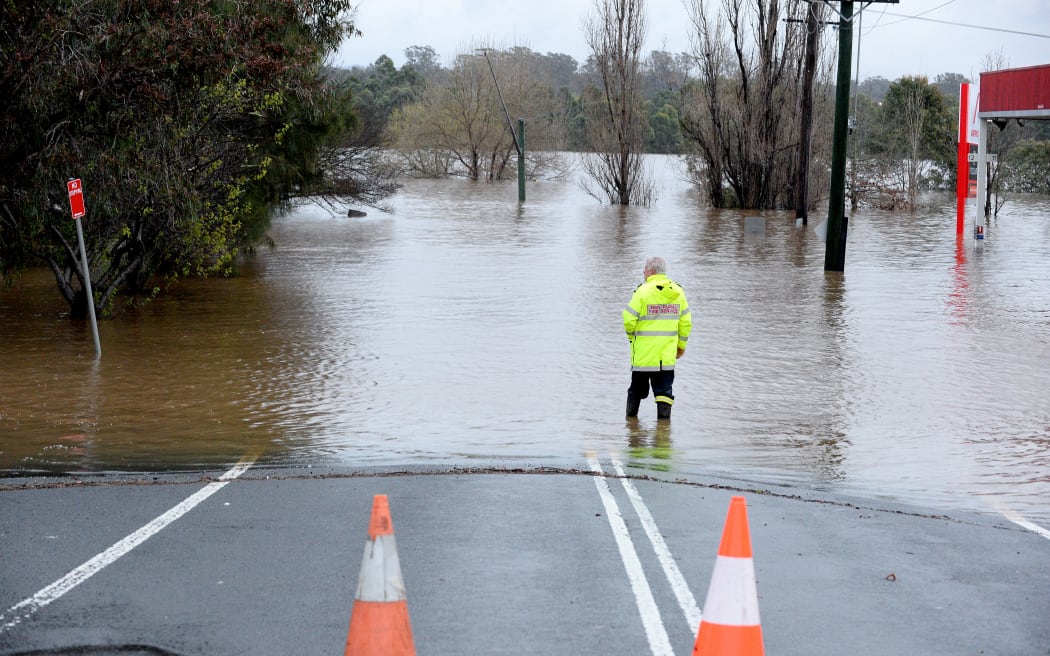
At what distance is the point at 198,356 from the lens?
50.5 ft

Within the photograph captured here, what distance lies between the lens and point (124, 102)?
41.7ft

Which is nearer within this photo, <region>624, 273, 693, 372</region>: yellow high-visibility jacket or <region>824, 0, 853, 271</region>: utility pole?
<region>624, 273, 693, 372</region>: yellow high-visibility jacket

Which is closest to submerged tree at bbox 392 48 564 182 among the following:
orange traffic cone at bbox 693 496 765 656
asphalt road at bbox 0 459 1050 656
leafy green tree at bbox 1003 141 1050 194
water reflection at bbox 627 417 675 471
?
leafy green tree at bbox 1003 141 1050 194

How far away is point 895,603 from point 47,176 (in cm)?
1056

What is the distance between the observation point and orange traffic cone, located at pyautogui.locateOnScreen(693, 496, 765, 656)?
462 cm

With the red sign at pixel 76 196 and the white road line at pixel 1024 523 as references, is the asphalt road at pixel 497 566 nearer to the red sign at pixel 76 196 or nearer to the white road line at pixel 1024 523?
the white road line at pixel 1024 523

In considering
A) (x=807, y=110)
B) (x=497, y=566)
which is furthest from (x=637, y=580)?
(x=807, y=110)

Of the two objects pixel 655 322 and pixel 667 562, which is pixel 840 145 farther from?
pixel 667 562

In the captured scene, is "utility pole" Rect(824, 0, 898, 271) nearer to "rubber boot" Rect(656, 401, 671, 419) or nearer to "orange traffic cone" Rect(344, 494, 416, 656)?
"rubber boot" Rect(656, 401, 671, 419)

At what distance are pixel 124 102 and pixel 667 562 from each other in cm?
866

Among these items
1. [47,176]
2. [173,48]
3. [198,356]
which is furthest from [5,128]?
[198,356]

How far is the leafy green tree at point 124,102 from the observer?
12.1 metres

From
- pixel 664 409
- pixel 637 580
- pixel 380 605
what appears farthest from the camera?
pixel 664 409

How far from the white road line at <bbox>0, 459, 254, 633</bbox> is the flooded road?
1378 millimetres
